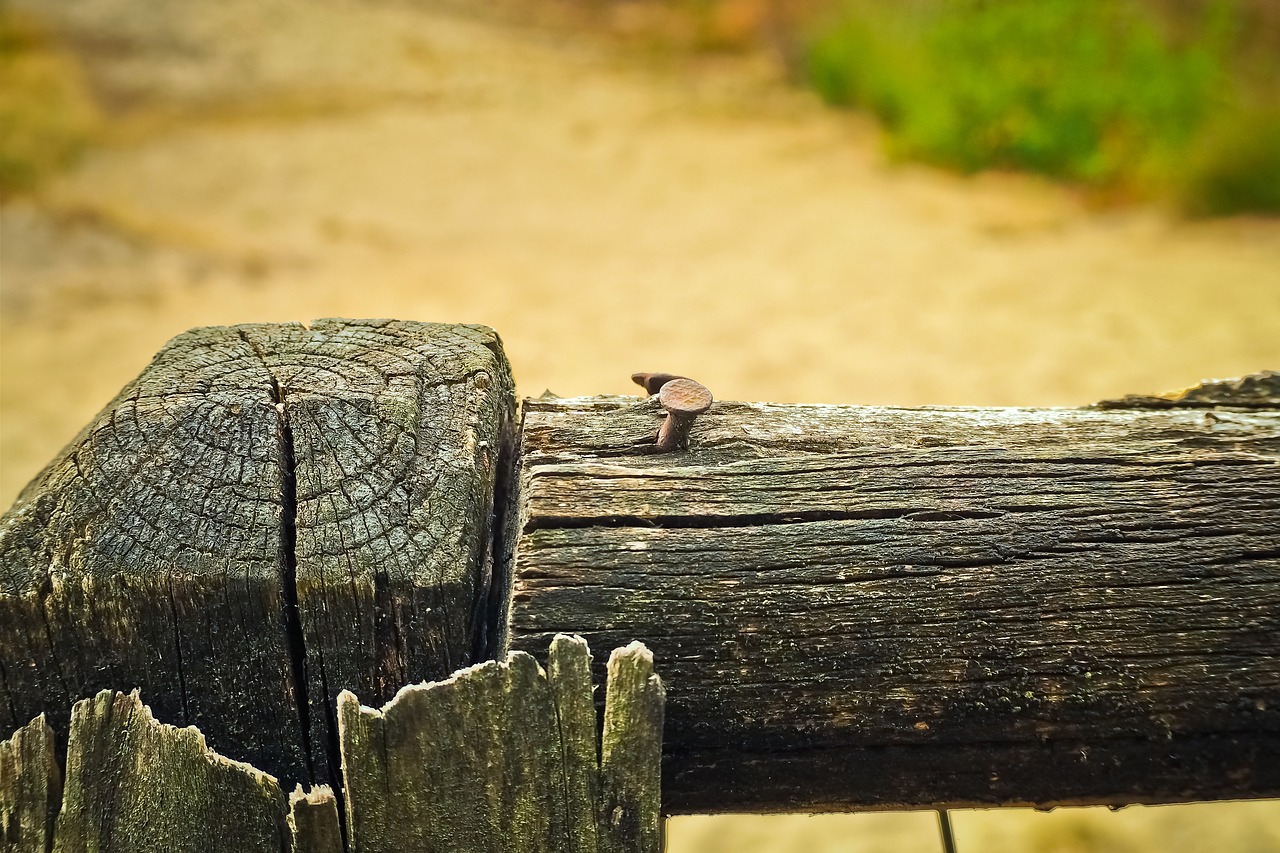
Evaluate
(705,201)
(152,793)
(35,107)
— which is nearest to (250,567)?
(152,793)

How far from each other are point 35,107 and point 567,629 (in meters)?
11.3

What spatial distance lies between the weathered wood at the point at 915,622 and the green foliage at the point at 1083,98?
8254 millimetres

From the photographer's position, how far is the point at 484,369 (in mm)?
1222

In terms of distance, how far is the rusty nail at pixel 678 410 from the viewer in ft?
3.76

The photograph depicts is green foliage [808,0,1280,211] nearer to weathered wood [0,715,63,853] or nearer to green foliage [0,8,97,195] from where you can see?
green foliage [0,8,97,195]

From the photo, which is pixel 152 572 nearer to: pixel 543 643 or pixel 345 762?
pixel 345 762

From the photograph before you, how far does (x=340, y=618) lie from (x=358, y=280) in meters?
6.78

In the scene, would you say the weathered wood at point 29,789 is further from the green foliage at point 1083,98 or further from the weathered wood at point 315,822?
the green foliage at point 1083,98

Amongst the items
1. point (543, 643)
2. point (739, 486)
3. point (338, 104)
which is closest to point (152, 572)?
point (543, 643)

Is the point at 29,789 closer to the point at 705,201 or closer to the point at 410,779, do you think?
the point at 410,779

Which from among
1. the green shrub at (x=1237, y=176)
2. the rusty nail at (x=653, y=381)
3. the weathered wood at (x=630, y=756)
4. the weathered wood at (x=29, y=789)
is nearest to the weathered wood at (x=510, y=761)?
the weathered wood at (x=630, y=756)

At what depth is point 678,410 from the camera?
114 centimetres

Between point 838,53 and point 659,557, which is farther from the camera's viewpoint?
point 838,53

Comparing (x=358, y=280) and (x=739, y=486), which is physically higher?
(x=358, y=280)
